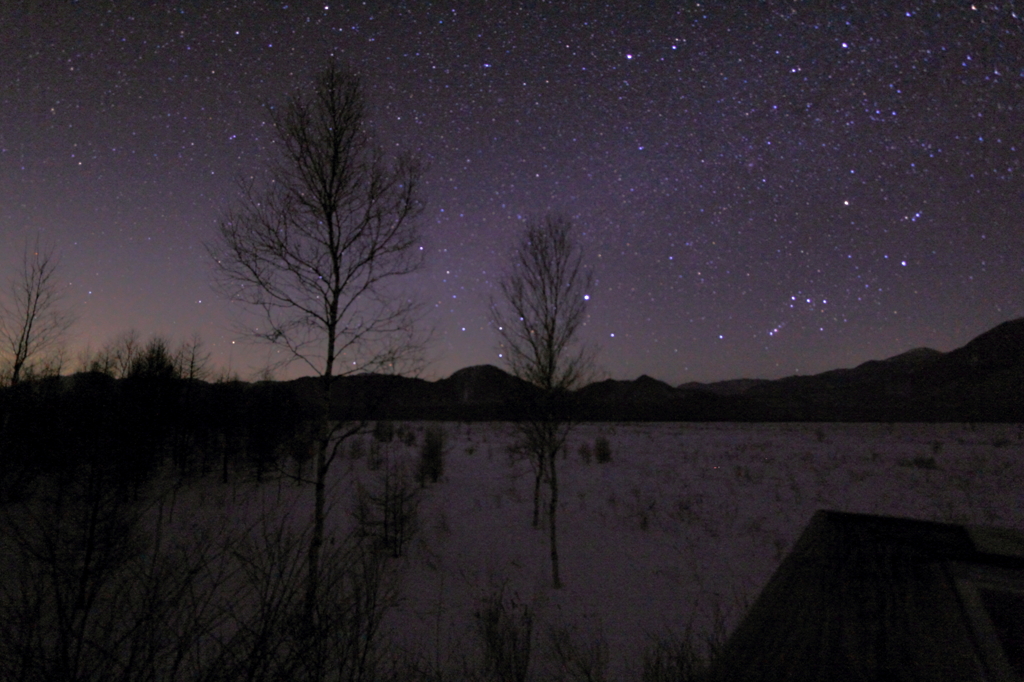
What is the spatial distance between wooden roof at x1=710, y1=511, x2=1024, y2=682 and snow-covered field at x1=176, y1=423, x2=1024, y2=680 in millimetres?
3180

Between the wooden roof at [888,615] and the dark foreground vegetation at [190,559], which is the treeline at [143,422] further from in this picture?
the wooden roof at [888,615]

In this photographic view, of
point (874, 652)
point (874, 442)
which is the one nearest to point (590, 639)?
point (874, 652)

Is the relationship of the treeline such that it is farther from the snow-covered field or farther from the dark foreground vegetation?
the snow-covered field

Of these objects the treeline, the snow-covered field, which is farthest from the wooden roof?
the treeline

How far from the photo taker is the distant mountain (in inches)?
383

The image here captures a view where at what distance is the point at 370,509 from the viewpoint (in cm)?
1129

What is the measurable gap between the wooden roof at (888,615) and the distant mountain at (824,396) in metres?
5.54

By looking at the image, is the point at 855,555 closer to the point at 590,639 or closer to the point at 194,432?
the point at 590,639

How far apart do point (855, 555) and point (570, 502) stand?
1194 cm

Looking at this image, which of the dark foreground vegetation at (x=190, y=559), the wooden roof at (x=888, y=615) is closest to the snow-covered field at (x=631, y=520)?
the dark foreground vegetation at (x=190, y=559)

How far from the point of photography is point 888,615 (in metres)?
1.37

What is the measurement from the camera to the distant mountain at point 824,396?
9719 mm

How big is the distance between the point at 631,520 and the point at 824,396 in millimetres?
90498

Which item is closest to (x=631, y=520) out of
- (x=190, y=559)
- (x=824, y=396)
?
(x=190, y=559)
